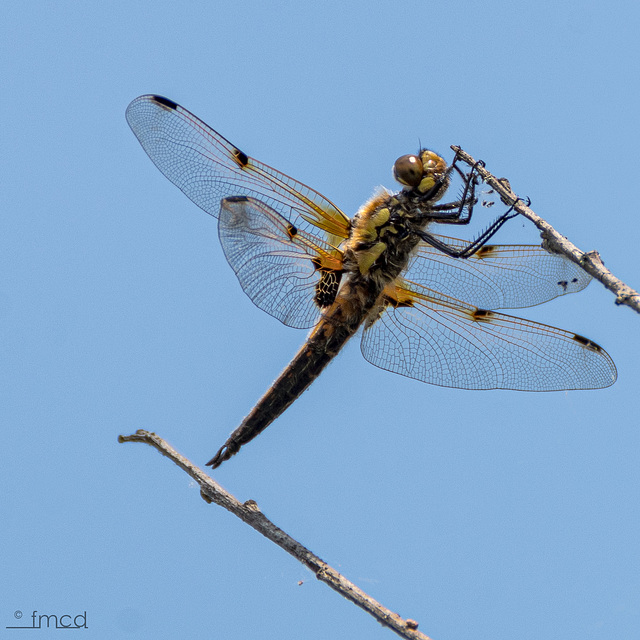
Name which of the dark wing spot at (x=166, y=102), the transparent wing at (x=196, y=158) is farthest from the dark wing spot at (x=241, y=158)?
the dark wing spot at (x=166, y=102)

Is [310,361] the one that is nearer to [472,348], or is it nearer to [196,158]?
[472,348]

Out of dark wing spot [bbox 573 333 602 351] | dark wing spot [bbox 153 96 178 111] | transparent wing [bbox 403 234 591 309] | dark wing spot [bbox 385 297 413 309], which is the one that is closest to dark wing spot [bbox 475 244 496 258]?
transparent wing [bbox 403 234 591 309]

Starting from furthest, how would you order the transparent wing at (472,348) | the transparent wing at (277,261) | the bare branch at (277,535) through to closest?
1. the transparent wing at (472,348)
2. the transparent wing at (277,261)
3. the bare branch at (277,535)

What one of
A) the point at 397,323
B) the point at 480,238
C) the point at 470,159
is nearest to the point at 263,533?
the point at 397,323

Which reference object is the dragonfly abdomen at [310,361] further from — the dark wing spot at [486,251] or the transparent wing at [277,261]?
the dark wing spot at [486,251]

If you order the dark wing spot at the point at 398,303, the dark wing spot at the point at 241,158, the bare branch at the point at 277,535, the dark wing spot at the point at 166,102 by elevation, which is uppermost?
the dark wing spot at the point at 166,102

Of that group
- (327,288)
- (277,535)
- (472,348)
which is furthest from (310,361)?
(277,535)
